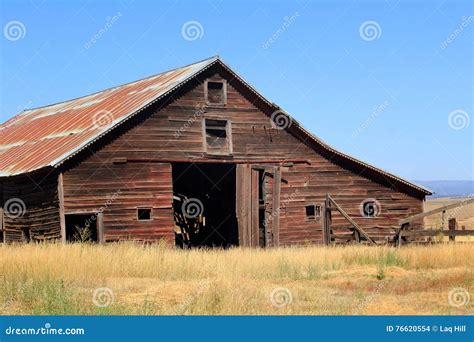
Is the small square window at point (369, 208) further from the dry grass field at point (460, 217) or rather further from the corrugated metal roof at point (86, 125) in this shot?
the dry grass field at point (460, 217)

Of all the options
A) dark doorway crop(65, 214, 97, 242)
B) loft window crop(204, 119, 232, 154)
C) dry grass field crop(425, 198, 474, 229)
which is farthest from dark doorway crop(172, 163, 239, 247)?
dry grass field crop(425, 198, 474, 229)

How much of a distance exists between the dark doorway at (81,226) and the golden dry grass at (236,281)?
5.64 meters

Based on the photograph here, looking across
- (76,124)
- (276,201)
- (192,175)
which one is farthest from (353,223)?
(76,124)

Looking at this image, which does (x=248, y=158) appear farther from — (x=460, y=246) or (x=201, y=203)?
(x=460, y=246)

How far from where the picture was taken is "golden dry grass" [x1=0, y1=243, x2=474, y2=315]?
11.8m

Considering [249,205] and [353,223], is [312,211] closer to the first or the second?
[353,223]

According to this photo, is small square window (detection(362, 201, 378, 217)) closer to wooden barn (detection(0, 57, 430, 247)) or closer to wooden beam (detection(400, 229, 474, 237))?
wooden barn (detection(0, 57, 430, 247))

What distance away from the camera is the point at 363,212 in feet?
99.5

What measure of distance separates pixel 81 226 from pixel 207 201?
308 inches

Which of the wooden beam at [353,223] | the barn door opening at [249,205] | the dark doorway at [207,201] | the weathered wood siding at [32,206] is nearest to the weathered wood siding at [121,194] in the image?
the weathered wood siding at [32,206]

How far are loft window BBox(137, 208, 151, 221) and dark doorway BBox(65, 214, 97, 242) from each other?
5.06 feet

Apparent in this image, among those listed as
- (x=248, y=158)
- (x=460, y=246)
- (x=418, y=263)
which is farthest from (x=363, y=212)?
(x=418, y=263)
